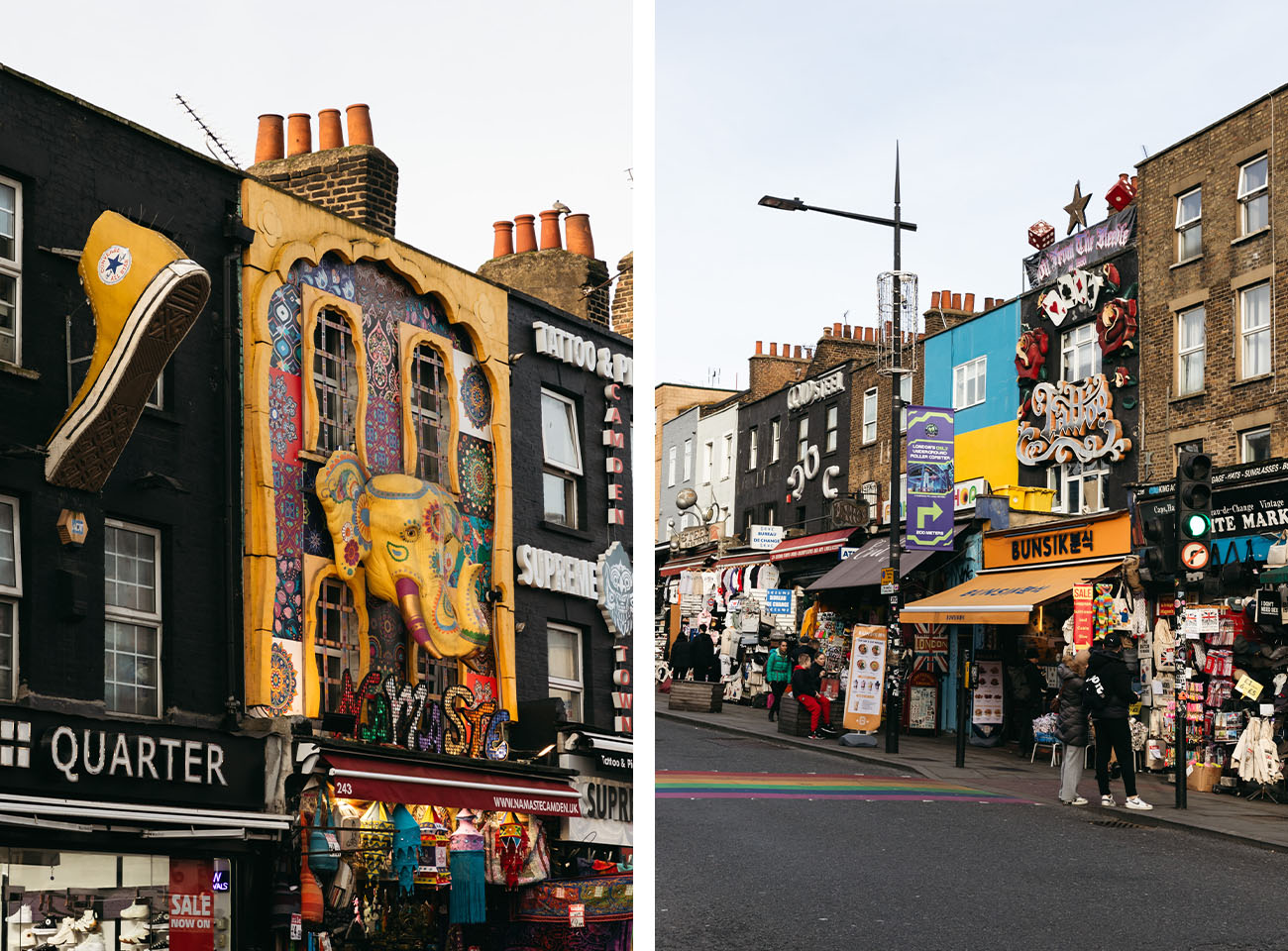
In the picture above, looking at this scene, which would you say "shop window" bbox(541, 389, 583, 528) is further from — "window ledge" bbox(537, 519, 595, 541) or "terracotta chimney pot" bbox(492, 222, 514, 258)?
"terracotta chimney pot" bbox(492, 222, 514, 258)

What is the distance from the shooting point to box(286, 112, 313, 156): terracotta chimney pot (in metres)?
4.20

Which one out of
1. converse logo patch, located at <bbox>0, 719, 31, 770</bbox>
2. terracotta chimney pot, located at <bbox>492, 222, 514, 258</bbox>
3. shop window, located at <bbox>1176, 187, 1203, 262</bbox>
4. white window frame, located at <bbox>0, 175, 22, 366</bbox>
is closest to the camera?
converse logo patch, located at <bbox>0, 719, 31, 770</bbox>

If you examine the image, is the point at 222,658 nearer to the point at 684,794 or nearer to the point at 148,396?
the point at 148,396

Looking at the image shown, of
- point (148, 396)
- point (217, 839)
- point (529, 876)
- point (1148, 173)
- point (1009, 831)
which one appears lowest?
point (1009, 831)

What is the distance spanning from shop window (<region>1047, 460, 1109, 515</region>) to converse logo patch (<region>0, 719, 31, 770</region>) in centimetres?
1835

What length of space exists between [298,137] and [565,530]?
1.54 meters

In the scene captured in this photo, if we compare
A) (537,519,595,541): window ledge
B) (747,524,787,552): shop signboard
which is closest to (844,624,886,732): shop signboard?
(747,524,787,552): shop signboard

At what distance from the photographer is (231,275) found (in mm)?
4020

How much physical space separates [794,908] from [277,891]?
4.28m

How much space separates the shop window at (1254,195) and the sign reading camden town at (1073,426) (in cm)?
317

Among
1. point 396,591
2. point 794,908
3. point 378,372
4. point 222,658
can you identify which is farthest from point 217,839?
point 794,908

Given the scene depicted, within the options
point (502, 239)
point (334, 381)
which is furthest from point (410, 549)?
Answer: point (502, 239)

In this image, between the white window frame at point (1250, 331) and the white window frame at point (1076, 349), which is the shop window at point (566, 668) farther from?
the white window frame at point (1076, 349)

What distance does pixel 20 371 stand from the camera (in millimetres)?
3506
